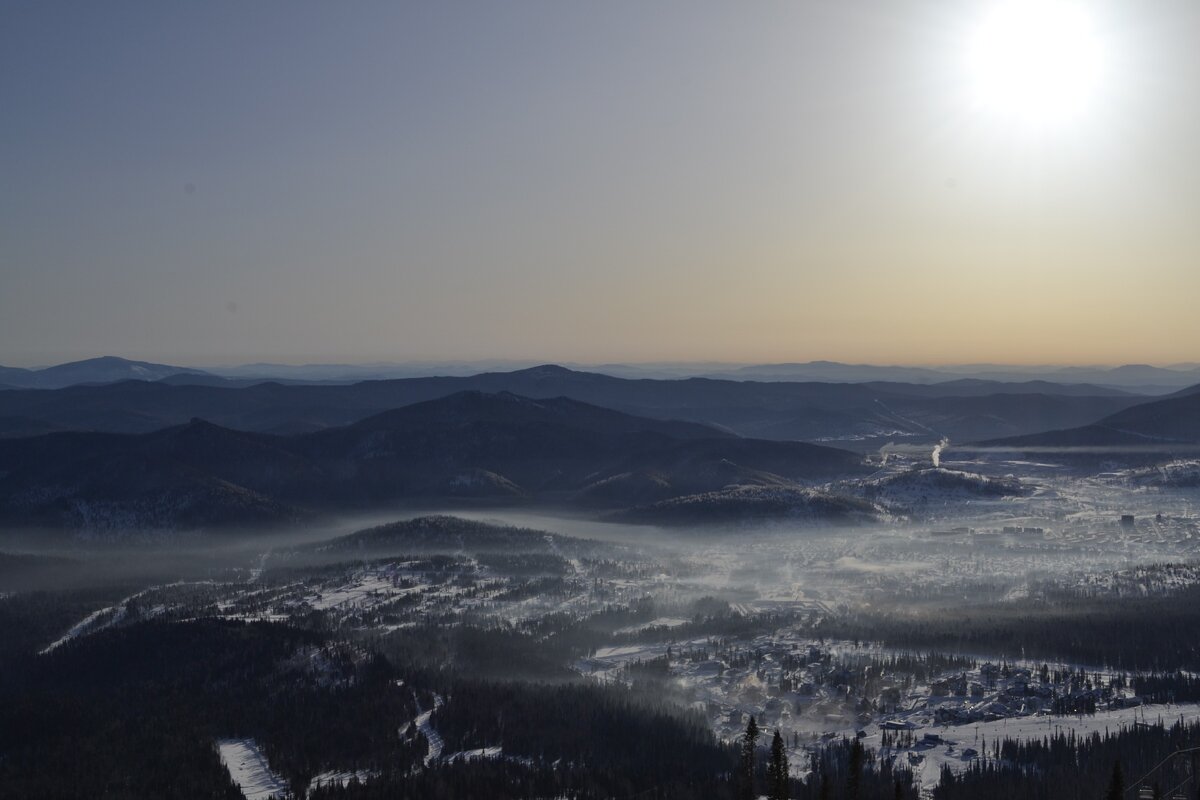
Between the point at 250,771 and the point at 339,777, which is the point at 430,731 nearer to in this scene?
the point at 339,777

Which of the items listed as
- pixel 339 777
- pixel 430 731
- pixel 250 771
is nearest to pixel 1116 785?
pixel 339 777

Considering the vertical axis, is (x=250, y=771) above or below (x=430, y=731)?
below

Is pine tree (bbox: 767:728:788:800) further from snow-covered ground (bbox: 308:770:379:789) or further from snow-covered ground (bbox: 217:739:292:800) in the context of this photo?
snow-covered ground (bbox: 217:739:292:800)

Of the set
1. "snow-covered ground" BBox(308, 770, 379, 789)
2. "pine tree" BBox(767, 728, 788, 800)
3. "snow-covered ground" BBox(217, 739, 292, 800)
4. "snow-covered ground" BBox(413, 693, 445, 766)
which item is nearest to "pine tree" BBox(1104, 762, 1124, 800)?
"pine tree" BBox(767, 728, 788, 800)

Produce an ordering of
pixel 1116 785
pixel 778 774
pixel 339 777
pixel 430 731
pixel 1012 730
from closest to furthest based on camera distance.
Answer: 1. pixel 1116 785
2. pixel 778 774
3. pixel 339 777
4. pixel 430 731
5. pixel 1012 730

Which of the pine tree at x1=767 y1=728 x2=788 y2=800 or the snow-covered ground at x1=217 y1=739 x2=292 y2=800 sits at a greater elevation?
the pine tree at x1=767 y1=728 x2=788 y2=800

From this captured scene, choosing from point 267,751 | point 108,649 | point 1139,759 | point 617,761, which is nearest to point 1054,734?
point 1139,759

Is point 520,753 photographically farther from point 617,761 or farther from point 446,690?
point 446,690

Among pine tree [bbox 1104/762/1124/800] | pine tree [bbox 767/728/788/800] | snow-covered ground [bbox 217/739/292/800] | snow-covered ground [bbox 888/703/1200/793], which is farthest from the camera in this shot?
snow-covered ground [bbox 888/703/1200/793]

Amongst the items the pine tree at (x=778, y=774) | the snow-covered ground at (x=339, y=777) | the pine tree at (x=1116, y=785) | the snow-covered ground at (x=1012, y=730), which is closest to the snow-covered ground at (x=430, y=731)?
the snow-covered ground at (x=339, y=777)
